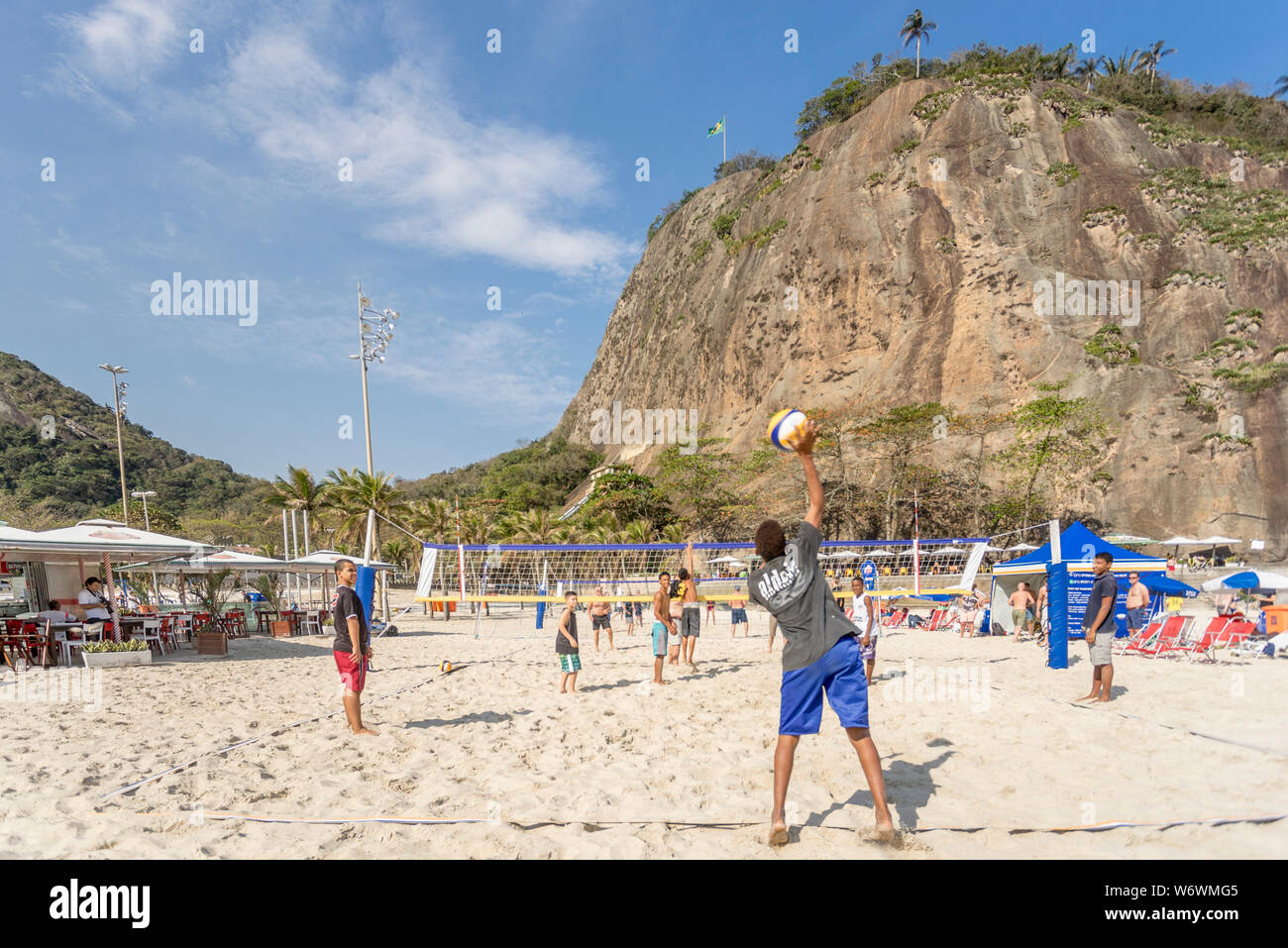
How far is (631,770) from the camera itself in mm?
4559

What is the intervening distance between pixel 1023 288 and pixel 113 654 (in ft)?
128

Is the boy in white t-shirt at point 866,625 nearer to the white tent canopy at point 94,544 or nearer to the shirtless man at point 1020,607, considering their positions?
the shirtless man at point 1020,607

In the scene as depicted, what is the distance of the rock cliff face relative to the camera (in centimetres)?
3098

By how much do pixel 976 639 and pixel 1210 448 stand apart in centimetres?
2509

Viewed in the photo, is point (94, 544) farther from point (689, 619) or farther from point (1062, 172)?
point (1062, 172)

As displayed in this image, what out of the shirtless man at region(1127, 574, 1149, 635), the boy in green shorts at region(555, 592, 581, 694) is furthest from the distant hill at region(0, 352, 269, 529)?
the shirtless man at region(1127, 574, 1149, 635)

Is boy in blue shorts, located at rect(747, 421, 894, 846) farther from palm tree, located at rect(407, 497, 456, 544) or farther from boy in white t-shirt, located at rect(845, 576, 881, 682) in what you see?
palm tree, located at rect(407, 497, 456, 544)

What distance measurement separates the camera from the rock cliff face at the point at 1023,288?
31.0 metres

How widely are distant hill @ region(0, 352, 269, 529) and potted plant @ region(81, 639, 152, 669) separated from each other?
33.4m

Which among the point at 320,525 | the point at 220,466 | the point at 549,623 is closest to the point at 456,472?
the point at 220,466

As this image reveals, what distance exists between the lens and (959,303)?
3734 cm

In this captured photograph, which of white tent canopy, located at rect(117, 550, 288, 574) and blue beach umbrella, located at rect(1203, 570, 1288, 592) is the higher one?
white tent canopy, located at rect(117, 550, 288, 574)

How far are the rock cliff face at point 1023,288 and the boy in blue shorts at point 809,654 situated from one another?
110 feet

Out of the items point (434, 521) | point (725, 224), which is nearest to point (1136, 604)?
point (434, 521)
